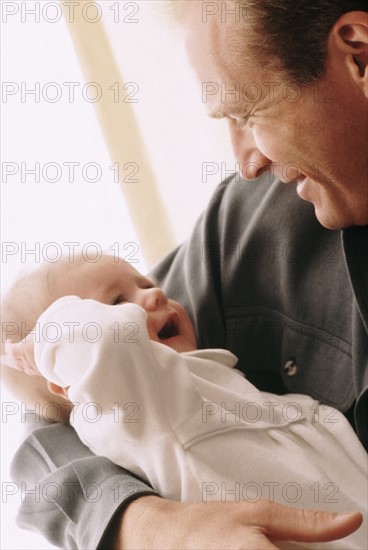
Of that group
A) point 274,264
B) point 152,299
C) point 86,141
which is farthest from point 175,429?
point 86,141

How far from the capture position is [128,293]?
1595 millimetres

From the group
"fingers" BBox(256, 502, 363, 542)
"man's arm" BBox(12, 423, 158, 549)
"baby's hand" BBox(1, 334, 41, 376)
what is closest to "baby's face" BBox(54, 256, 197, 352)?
"baby's hand" BBox(1, 334, 41, 376)

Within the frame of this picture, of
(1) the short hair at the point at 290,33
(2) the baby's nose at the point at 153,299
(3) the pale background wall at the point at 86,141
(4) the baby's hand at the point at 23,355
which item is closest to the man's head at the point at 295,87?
(1) the short hair at the point at 290,33

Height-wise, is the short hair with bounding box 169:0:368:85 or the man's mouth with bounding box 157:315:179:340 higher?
the short hair with bounding box 169:0:368:85

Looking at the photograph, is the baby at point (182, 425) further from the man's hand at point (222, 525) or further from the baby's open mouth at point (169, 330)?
the baby's open mouth at point (169, 330)

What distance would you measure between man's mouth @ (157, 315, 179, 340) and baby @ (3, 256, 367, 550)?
19cm

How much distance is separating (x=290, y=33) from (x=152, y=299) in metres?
0.55

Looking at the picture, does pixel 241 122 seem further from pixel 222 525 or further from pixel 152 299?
pixel 222 525

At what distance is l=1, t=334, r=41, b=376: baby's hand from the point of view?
144 cm

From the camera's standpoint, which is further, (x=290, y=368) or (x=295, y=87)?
(x=290, y=368)

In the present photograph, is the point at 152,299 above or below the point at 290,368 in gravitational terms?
above

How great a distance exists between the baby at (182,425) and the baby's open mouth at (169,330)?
190 millimetres

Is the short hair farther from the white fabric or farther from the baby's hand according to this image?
the baby's hand

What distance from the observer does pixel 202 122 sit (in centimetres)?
269
